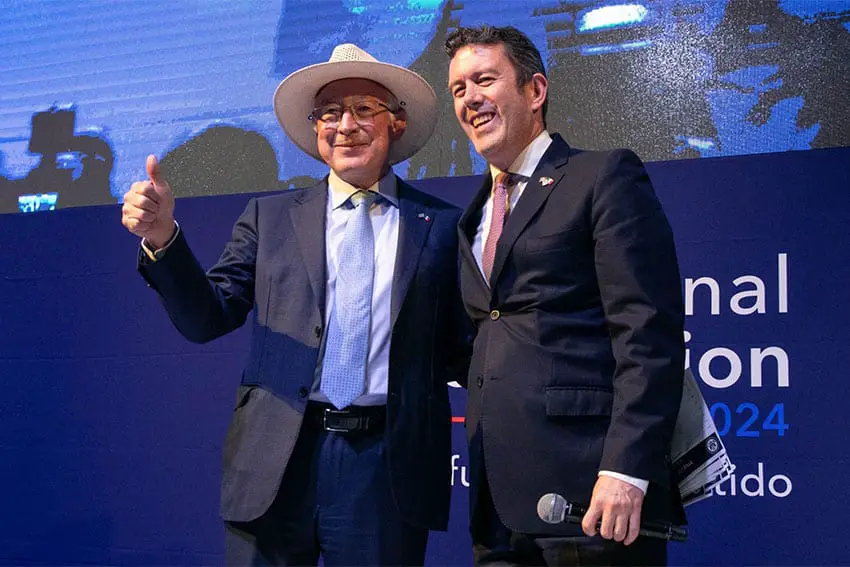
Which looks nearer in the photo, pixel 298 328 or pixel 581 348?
pixel 581 348

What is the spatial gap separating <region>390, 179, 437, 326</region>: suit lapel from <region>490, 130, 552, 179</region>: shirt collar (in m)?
0.25

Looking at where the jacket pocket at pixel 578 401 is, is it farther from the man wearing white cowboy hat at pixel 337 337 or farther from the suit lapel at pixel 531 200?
the man wearing white cowboy hat at pixel 337 337

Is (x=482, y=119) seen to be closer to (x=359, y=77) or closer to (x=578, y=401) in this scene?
(x=359, y=77)

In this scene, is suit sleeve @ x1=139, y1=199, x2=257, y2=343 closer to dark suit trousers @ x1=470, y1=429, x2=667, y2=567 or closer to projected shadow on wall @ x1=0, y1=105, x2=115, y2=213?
dark suit trousers @ x1=470, y1=429, x2=667, y2=567

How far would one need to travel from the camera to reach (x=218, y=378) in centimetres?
369

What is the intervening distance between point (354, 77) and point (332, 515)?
1.03 meters

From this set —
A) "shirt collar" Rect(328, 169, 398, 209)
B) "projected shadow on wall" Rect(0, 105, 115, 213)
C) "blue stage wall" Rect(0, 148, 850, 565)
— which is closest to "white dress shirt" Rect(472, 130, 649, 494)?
"shirt collar" Rect(328, 169, 398, 209)

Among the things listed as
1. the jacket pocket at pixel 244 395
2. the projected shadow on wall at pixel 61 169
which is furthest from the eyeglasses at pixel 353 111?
the projected shadow on wall at pixel 61 169

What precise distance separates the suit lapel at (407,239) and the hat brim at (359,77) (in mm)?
216

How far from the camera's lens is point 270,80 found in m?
3.74

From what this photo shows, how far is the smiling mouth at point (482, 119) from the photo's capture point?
1.93 m

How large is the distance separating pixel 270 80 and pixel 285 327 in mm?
1968

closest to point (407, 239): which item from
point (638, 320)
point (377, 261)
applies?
point (377, 261)

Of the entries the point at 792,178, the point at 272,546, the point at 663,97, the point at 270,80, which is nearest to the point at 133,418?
the point at 270,80
